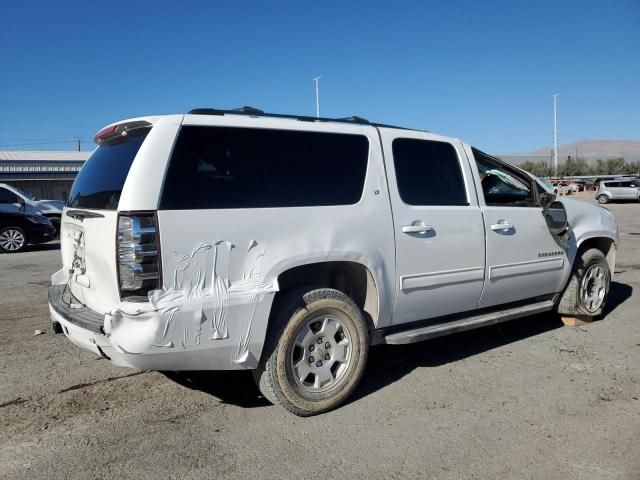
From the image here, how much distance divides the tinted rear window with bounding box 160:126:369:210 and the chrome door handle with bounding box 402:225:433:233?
45 cm

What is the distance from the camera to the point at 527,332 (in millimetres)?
5848

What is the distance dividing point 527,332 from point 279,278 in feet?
10.9

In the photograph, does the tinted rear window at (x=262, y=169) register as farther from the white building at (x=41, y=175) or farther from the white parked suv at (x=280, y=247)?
the white building at (x=41, y=175)

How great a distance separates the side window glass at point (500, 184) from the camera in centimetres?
504

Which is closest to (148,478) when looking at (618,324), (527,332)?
(527,332)

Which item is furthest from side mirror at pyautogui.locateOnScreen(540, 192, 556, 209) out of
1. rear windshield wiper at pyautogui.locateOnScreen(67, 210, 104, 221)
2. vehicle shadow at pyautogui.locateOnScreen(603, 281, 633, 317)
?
rear windshield wiper at pyautogui.locateOnScreen(67, 210, 104, 221)

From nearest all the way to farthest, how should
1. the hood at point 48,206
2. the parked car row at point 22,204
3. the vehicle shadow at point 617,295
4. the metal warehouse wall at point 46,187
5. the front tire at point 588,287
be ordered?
the front tire at point 588,287 → the vehicle shadow at point 617,295 → the parked car row at point 22,204 → the hood at point 48,206 → the metal warehouse wall at point 46,187

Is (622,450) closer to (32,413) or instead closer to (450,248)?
(450,248)

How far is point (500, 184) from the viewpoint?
5.23 meters

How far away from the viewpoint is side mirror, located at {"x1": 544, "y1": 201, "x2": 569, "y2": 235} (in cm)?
528

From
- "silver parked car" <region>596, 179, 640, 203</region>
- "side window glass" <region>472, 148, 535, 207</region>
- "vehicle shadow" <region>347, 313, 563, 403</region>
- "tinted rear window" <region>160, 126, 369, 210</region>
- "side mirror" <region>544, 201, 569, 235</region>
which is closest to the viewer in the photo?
"tinted rear window" <region>160, 126, 369, 210</region>

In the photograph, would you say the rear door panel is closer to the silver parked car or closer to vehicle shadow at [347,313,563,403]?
vehicle shadow at [347,313,563,403]

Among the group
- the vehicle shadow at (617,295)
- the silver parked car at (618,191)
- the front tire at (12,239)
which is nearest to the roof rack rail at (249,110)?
the vehicle shadow at (617,295)

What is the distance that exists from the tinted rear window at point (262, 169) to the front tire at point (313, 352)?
697 millimetres
